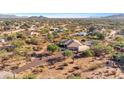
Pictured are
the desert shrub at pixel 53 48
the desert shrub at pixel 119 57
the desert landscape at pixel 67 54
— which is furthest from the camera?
the desert shrub at pixel 53 48

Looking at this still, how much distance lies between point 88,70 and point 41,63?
1.47m

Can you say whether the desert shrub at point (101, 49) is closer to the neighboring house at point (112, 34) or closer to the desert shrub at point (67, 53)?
the neighboring house at point (112, 34)

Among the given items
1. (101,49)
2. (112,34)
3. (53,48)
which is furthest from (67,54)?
(112,34)

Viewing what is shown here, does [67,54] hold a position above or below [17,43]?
below

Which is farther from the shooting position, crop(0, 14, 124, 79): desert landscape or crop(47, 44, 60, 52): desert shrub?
crop(47, 44, 60, 52): desert shrub

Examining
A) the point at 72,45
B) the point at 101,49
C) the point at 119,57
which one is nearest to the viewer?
the point at 119,57

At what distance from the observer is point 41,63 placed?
7973 millimetres

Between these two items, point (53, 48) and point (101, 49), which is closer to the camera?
point (53, 48)

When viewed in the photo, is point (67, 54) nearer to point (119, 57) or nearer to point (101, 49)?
point (101, 49)

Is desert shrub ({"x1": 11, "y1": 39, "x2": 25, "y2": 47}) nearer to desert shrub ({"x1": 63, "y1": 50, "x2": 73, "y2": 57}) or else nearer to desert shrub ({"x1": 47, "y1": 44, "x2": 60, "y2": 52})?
desert shrub ({"x1": 47, "y1": 44, "x2": 60, "y2": 52})

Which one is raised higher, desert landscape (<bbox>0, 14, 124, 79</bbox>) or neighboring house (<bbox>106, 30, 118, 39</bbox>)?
neighboring house (<bbox>106, 30, 118, 39</bbox>)

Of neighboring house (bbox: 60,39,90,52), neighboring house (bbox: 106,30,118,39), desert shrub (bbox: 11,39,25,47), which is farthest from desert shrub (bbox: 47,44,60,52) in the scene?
neighboring house (bbox: 106,30,118,39)

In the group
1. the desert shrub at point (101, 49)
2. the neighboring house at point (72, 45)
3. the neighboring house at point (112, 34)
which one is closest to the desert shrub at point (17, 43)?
the neighboring house at point (72, 45)
